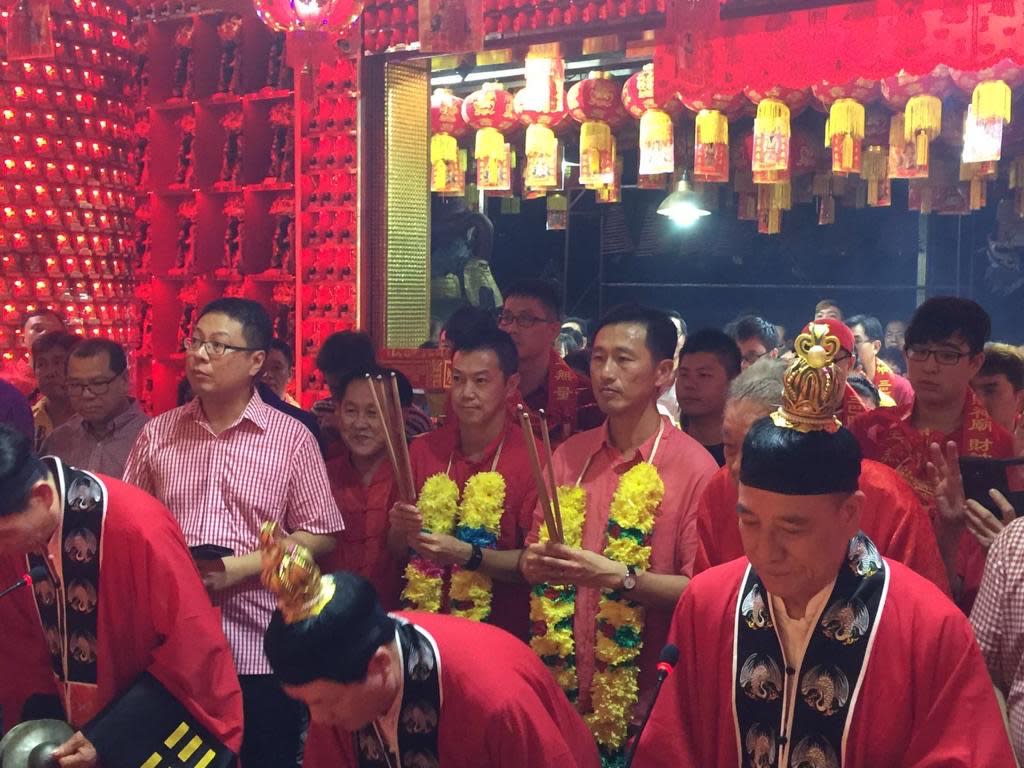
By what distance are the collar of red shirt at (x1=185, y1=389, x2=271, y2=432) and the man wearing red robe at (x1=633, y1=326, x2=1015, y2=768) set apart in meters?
1.61

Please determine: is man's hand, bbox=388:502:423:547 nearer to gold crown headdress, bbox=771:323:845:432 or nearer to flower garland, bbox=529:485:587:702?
flower garland, bbox=529:485:587:702

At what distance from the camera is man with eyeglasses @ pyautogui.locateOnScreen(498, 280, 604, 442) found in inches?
150

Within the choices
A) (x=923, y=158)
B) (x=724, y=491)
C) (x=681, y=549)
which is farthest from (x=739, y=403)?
(x=923, y=158)

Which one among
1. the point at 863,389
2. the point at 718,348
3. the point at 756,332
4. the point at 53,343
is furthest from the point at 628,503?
the point at 756,332

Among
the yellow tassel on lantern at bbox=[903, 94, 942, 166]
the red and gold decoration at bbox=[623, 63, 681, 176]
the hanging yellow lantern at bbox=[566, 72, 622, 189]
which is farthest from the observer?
the hanging yellow lantern at bbox=[566, 72, 622, 189]

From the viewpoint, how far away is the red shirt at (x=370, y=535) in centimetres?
330

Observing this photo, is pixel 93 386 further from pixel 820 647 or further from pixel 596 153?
pixel 596 153

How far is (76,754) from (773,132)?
5020 mm

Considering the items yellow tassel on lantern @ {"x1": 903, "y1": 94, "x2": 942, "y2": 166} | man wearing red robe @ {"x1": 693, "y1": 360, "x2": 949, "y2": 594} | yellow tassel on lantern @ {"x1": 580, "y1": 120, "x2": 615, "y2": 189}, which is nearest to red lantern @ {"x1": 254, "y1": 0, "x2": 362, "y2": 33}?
yellow tassel on lantern @ {"x1": 580, "y1": 120, "x2": 615, "y2": 189}

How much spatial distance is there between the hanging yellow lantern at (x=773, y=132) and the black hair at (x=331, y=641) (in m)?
5.06

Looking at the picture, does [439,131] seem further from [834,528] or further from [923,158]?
[834,528]

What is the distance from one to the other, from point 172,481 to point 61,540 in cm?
69

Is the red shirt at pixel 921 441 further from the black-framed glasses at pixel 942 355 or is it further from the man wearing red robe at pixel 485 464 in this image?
the man wearing red robe at pixel 485 464

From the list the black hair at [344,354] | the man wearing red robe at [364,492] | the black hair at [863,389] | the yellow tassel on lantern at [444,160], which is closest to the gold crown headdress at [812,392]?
the man wearing red robe at [364,492]
